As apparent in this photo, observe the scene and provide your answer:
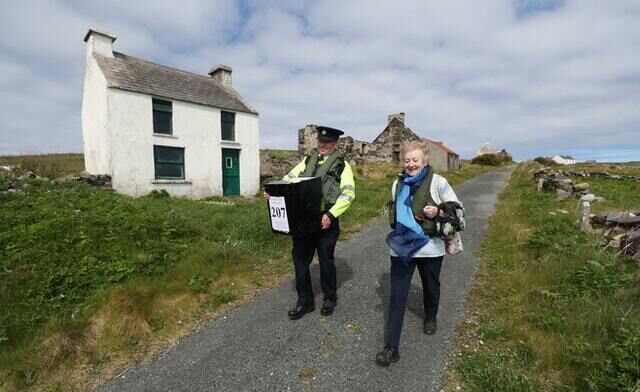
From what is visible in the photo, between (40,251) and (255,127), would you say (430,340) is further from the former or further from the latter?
(255,127)

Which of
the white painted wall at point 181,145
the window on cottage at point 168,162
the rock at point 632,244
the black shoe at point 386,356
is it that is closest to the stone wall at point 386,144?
the white painted wall at point 181,145

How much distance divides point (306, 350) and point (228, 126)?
55.3ft

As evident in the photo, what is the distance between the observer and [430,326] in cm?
369

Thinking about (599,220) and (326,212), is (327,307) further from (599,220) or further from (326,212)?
(599,220)

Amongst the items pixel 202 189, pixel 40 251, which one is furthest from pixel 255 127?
pixel 40 251

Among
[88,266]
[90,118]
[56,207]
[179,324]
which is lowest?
[179,324]

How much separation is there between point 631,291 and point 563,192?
456 inches

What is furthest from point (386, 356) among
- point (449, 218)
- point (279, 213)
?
point (279, 213)

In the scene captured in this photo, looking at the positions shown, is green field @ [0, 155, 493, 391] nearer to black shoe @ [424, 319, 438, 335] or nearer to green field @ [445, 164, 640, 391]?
black shoe @ [424, 319, 438, 335]

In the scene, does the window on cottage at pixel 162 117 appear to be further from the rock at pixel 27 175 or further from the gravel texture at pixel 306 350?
the gravel texture at pixel 306 350

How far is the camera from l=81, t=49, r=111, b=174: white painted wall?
1420cm

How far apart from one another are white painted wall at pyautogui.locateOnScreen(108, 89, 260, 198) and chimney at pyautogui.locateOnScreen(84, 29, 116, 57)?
10.2ft

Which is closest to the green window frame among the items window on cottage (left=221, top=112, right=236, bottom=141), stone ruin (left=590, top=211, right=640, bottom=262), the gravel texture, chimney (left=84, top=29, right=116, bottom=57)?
window on cottage (left=221, top=112, right=236, bottom=141)

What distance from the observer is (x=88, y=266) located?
518 cm
